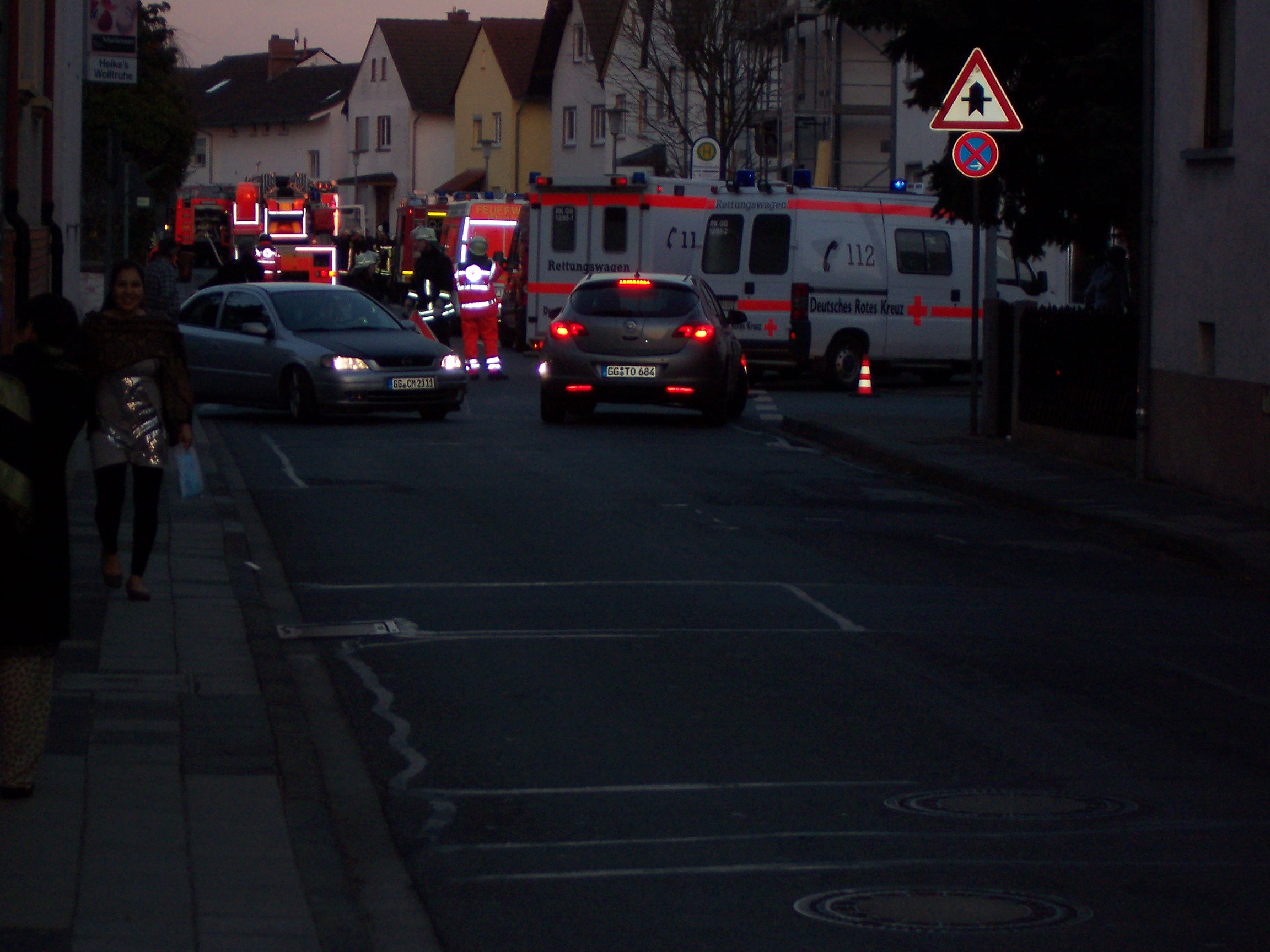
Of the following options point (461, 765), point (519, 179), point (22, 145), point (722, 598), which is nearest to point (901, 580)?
point (722, 598)

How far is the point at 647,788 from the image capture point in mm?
6969

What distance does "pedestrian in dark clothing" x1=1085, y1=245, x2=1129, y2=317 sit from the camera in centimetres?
2408

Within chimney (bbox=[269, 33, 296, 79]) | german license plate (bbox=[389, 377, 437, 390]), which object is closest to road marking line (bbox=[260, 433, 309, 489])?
german license plate (bbox=[389, 377, 437, 390])

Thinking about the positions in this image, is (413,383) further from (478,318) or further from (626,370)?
(478,318)

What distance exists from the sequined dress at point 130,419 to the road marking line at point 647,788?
4322mm

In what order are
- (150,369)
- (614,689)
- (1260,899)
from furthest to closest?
(150,369) → (614,689) → (1260,899)

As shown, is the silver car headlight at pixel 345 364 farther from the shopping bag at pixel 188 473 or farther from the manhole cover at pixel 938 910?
the manhole cover at pixel 938 910

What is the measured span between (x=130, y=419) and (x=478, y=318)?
19.0 metres

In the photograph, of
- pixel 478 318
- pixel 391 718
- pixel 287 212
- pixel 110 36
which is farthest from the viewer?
pixel 287 212

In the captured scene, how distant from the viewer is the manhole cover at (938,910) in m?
5.43

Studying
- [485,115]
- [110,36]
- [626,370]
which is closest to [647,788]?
[626,370]

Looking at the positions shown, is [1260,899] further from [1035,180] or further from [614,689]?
[1035,180]

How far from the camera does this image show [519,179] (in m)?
85.6

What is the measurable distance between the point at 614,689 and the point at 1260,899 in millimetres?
3494
